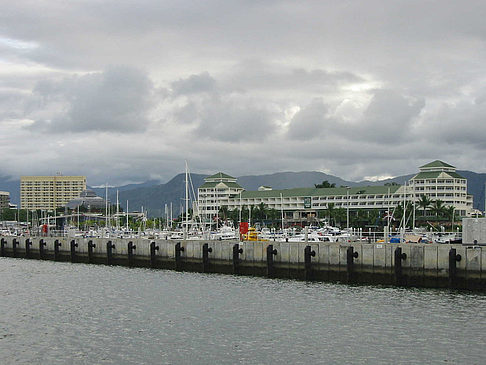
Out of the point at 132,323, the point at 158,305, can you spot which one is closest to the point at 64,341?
the point at 132,323

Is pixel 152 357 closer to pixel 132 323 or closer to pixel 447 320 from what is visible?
pixel 132 323

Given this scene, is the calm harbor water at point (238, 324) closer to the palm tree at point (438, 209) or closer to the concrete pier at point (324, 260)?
the concrete pier at point (324, 260)

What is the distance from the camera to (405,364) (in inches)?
1201

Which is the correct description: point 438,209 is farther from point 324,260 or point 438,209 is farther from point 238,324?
point 238,324

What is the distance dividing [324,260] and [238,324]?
17066mm

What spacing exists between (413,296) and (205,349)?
63.0 ft

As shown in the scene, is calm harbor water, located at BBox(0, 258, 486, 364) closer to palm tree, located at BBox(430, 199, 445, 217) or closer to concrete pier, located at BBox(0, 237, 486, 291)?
concrete pier, located at BBox(0, 237, 486, 291)

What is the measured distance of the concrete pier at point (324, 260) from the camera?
4775cm

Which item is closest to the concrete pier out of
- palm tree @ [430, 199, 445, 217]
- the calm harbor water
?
the calm harbor water

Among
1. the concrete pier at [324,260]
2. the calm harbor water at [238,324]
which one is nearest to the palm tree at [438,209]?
the concrete pier at [324,260]

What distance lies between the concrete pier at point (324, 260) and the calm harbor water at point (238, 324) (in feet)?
4.96

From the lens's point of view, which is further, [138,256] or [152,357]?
[138,256]

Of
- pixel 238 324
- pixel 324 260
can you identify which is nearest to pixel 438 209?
pixel 324 260

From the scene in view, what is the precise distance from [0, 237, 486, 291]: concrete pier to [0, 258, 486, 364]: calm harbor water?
151 cm
